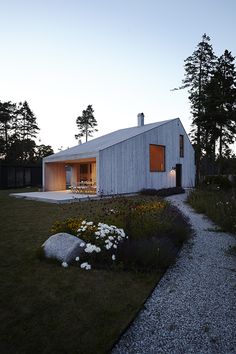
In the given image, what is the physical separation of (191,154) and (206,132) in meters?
7.35

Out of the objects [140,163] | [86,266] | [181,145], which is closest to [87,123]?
[181,145]

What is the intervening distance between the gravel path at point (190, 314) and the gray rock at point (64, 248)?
138 centimetres

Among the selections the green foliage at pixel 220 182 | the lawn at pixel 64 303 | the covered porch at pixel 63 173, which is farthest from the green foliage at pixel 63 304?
the covered porch at pixel 63 173

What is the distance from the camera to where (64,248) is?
371cm

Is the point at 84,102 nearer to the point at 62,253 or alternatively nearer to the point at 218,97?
the point at 218,97

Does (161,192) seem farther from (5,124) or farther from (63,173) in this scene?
(5,124)

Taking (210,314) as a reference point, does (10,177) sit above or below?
above

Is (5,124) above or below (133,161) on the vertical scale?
above

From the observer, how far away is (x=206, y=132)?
25.3 metres

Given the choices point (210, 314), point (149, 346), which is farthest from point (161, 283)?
point (149, 346)

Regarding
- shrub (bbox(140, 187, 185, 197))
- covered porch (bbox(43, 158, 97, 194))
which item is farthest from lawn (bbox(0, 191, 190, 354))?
covered porch (bbox(43, 158, 97, 194))

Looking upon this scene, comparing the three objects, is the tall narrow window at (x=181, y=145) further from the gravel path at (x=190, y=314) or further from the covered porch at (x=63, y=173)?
the gravel path at (x=190, y=314)

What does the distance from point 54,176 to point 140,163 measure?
719 centimetres

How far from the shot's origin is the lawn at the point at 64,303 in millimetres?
1952
